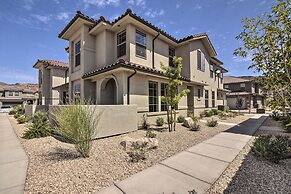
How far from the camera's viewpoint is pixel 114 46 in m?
11.8

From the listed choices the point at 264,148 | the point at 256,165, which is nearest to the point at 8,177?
the point at 256,165

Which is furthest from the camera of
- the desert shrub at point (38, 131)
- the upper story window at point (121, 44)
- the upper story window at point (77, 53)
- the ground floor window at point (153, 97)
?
the upper story window at point (77, 53)

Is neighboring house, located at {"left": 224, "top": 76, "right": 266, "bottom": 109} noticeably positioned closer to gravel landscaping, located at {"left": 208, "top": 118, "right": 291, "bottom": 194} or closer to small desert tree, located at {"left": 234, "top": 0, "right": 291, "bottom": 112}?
gravel landscaping, located at {"left": 208, "top": 118, "right": 291, "bottom": 194}

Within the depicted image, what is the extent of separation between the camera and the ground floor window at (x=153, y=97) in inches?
431

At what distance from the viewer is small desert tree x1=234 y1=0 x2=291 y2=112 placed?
2559mm

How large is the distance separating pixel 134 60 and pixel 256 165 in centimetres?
893

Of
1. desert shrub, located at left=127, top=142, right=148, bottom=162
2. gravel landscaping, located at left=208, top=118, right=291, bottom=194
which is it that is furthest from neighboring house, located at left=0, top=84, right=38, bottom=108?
gravel landscaping, located at left=208, top=118, right=291, bottom=194

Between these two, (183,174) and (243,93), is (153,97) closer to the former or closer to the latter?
(183,174)

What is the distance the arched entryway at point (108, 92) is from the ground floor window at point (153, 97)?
10.1ft

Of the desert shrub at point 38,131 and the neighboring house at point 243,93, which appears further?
the neighboring house at point 243,93

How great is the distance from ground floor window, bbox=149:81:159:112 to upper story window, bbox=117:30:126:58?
3267mm

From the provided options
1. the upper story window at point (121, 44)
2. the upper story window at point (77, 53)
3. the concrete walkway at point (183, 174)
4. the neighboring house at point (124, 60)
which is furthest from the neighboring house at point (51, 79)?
the concrete walkway at point (183, 174)

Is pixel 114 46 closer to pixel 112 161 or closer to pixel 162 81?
pixel 162 81

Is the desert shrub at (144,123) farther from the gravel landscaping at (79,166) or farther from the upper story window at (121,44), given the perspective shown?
the upper story window at (121,44)
